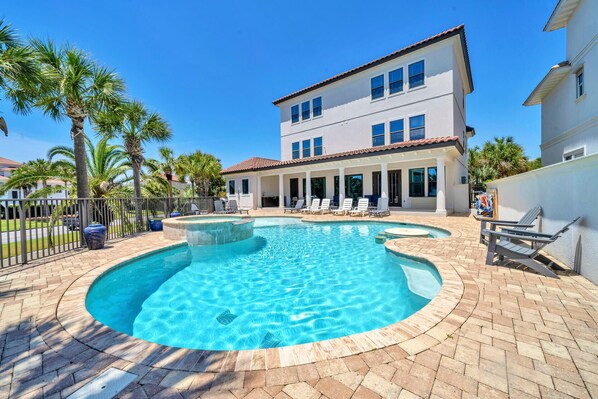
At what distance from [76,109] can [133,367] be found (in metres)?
9.43

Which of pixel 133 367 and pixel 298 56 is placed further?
pixel 298 56

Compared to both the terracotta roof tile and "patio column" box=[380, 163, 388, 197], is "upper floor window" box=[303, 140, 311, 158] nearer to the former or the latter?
the terracotta roof tile

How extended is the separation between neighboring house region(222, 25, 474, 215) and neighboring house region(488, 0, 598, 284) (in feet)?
12.6

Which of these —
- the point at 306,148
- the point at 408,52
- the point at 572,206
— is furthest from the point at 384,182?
the point at 572,206

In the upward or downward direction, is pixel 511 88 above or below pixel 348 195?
above

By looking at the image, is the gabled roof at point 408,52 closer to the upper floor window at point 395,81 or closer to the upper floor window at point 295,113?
the upper floor window at point 395,81

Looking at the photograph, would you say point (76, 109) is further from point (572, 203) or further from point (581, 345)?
point (572, 203)

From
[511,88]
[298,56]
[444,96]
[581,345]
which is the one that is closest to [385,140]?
[444,96]

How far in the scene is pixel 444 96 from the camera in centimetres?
1426

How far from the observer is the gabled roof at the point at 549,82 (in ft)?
36.4

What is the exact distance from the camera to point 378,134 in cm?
1702

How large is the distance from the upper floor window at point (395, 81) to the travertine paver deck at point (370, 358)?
Answer: 15.6m

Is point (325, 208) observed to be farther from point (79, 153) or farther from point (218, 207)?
point (79, 153)

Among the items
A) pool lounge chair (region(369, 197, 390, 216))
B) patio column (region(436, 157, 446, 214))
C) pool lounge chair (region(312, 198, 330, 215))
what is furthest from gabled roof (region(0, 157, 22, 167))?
patio column (region(436, 157, 446, 214))
